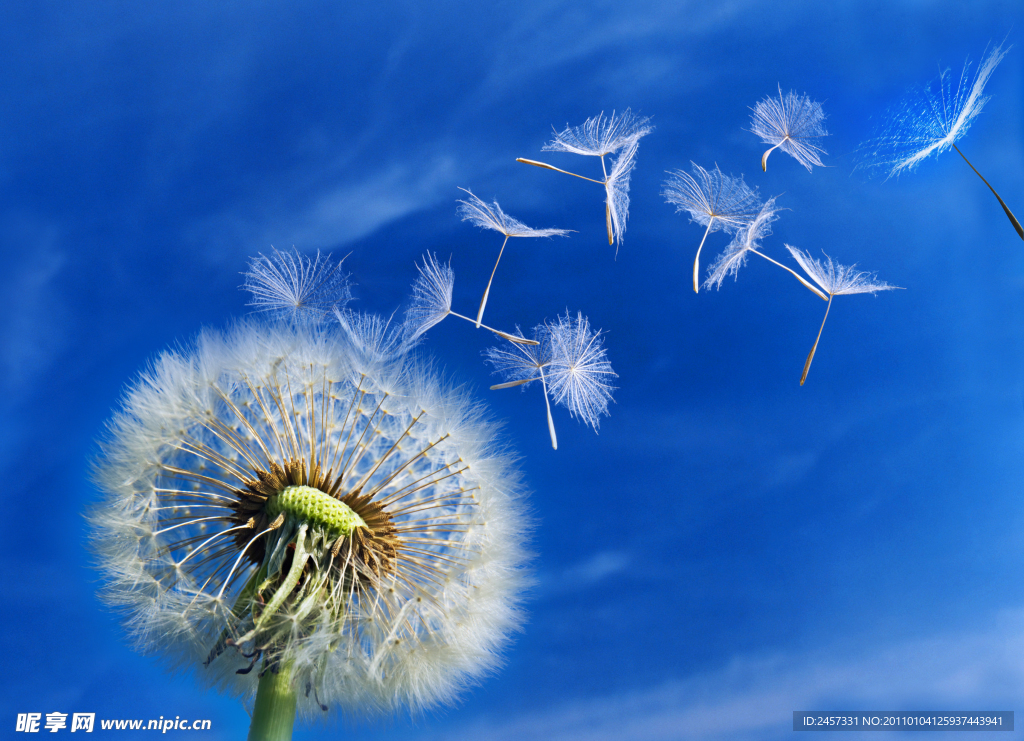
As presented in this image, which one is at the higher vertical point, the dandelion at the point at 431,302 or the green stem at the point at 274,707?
the dandelion at the point at 431,302

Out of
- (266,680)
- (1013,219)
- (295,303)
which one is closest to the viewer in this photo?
(1013,219)

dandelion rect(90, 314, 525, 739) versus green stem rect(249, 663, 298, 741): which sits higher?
dandelion rect(90, 314, 525, 739)

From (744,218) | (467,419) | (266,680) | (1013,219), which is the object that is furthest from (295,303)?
(1013,219)

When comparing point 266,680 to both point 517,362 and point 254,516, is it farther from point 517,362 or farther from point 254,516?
point 517,362

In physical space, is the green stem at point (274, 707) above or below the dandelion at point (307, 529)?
below
